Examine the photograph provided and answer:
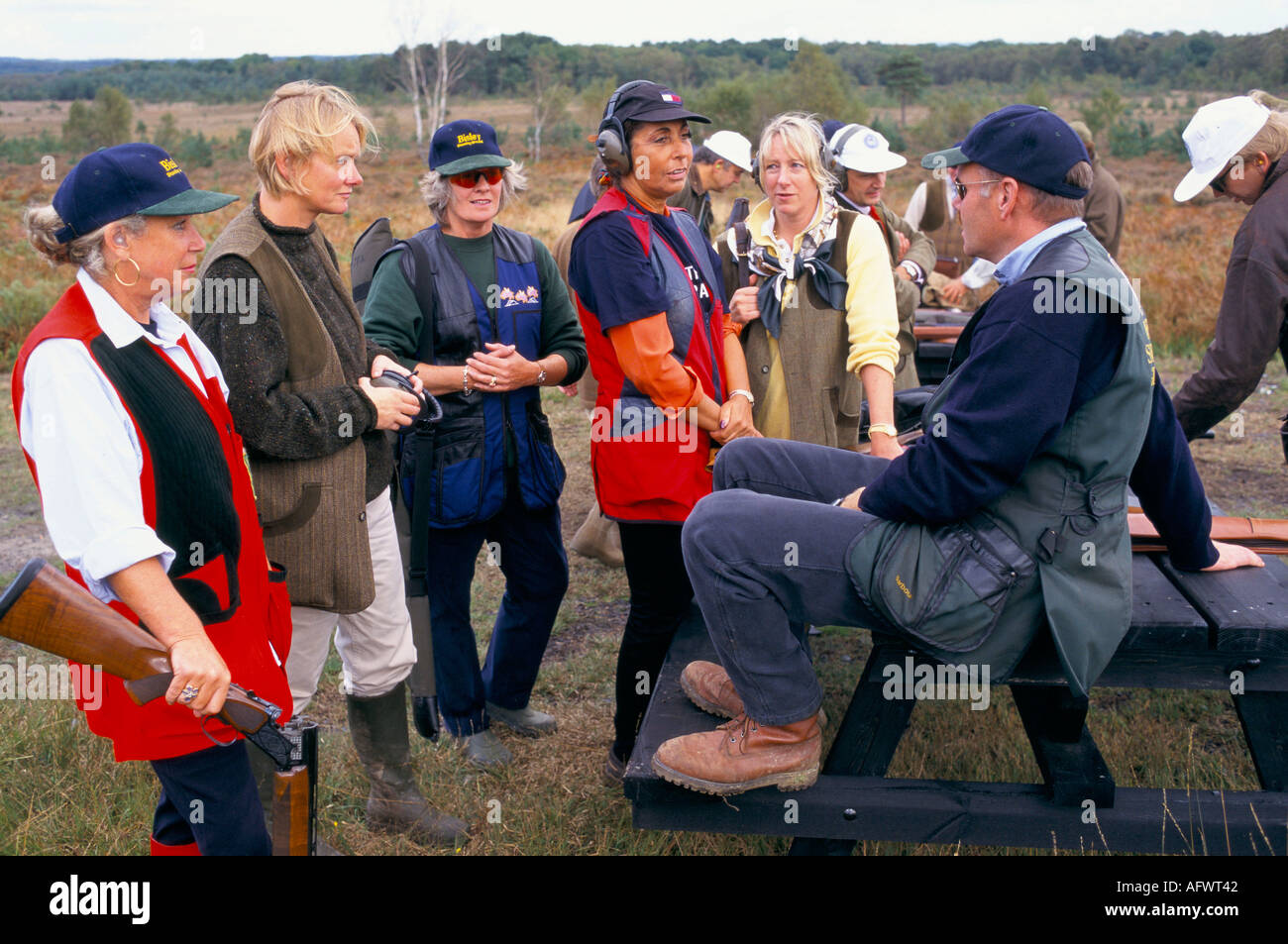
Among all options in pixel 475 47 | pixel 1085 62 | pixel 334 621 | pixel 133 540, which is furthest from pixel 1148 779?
pixel 1085 62

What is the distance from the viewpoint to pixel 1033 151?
8.45 feet

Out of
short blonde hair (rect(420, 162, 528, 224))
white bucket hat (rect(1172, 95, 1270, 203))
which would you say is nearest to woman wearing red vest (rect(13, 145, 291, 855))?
short blonde hair (rect(420, 162, 528, 224))

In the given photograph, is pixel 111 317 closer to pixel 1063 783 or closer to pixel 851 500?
pixel 851 500

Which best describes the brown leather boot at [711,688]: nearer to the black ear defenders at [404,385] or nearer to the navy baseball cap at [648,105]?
the black ear defenders at [404,385]

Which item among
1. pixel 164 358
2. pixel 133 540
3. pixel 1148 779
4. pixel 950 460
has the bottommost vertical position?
pixel 1148 779

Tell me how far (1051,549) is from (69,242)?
2329mm

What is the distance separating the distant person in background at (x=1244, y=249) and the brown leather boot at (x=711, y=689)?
2076mm

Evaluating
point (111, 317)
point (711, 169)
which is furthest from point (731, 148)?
point (111, 317)

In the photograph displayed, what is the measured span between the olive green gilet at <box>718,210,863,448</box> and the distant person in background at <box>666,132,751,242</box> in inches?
105

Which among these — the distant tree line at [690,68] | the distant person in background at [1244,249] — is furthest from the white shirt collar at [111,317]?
the distant tree line at [690,68]

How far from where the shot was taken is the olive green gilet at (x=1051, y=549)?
8.20 ft

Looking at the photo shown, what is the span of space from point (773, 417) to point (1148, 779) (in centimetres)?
190

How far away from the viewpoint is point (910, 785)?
3.07 m

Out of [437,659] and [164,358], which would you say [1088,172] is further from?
[437,659]
